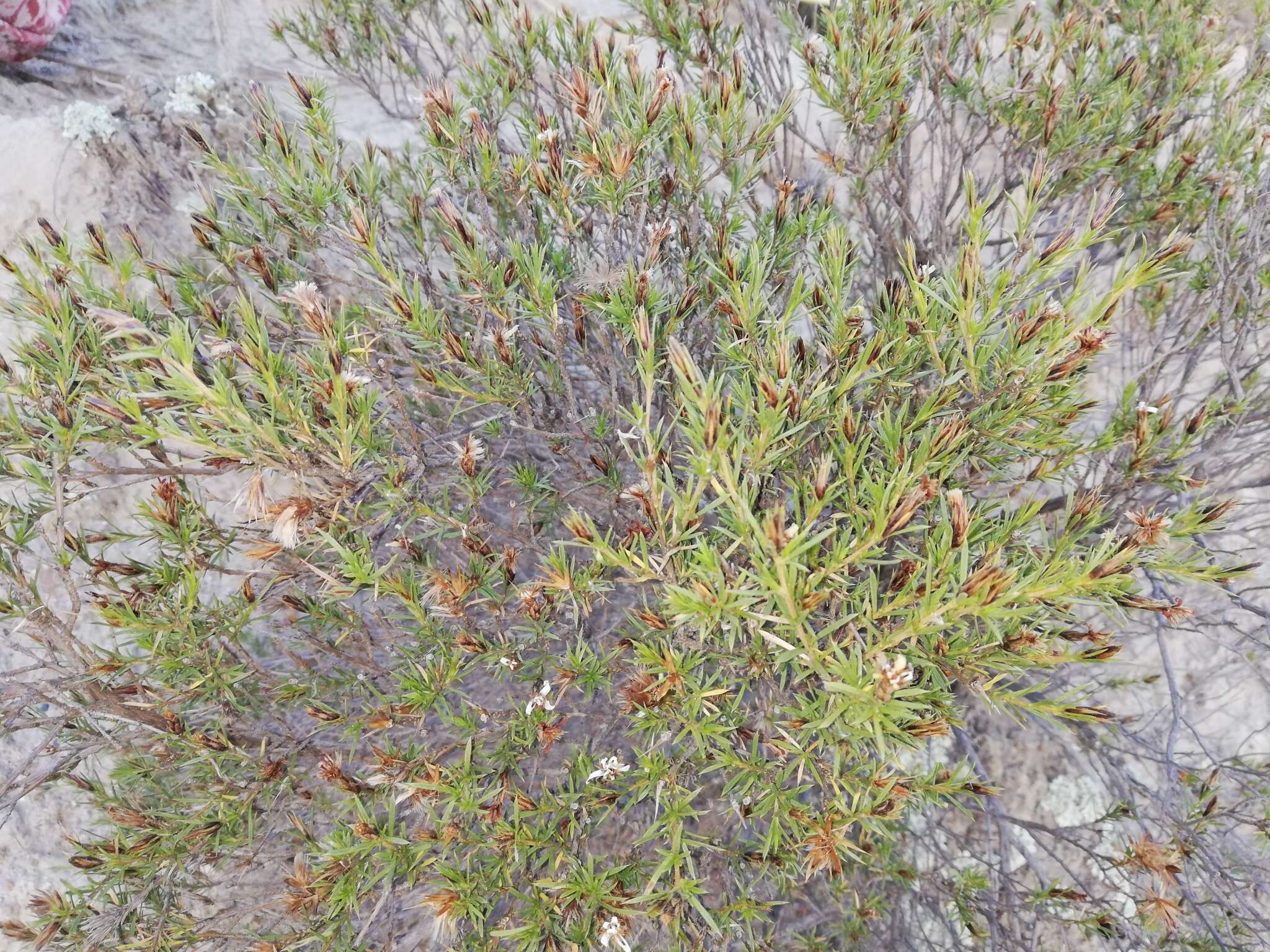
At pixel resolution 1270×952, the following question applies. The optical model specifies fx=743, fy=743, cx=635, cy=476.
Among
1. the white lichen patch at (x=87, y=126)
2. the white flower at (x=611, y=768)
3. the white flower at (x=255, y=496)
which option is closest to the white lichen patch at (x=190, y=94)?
the white lichen patch at (x=87, y=126)

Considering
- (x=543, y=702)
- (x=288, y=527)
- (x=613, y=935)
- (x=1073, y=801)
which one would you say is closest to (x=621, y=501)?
(x=543, y=702)

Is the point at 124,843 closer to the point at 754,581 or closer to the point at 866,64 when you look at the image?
the point at 754,581

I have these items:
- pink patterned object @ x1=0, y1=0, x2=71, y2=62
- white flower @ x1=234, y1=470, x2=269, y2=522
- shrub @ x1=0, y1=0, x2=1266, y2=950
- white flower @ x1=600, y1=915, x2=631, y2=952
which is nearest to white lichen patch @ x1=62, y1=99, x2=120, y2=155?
pink patterned object @ x1=0, y1=0, x2=71, y2=62

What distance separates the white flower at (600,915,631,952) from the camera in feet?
6.09

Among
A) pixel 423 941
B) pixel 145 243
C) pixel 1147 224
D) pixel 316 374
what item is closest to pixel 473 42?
pixel 145 243

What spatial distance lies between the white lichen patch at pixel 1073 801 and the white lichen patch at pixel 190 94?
6478 millimetres

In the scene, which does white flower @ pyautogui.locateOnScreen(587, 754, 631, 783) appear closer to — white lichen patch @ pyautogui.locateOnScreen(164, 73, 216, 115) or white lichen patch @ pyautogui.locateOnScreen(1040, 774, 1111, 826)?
white lichen patch @ pyautogui.locateOnScreen(1040, 774, 1111, 826)

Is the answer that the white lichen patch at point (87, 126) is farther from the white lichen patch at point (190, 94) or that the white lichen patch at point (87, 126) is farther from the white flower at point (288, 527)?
the white flower at point (288, 527)

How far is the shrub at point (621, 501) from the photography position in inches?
70.4

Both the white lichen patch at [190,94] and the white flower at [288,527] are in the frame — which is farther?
the white lichen patch at [190,94]

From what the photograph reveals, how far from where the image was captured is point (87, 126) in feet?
14.4

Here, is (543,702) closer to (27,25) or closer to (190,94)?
(190,94)

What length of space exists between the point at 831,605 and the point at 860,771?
1.71 ft

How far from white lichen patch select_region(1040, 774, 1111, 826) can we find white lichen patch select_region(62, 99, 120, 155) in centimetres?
666
